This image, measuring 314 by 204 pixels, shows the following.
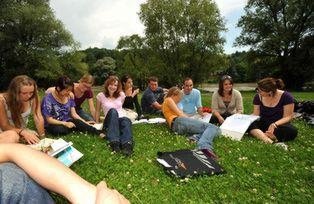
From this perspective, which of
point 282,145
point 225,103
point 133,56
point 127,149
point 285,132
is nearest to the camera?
point 127,149

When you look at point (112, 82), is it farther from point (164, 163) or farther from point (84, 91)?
point (164, 163)

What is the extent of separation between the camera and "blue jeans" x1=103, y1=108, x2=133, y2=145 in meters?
8.40

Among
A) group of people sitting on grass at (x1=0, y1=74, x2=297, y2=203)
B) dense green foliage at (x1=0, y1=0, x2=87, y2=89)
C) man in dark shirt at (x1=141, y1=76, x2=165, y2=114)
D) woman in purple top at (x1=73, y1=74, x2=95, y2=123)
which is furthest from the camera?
dense green foliage at (x1=0, y1=0, x2=87, y2=89)

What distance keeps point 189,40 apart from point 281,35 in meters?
11.7

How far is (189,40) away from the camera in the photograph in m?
51.8

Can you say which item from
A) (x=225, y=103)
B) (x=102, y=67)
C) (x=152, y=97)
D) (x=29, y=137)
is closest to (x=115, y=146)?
(x=29, y=137)

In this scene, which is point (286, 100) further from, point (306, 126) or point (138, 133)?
point (138, 133)

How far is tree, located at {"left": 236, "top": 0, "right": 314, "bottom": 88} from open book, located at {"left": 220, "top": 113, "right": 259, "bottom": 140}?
41877 millimetres

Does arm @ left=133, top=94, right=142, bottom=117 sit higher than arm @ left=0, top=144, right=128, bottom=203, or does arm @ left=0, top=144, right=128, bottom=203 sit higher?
arm @ left=0, top=144, right=128, bottom=203

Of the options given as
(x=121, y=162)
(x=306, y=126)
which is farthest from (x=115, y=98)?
(x=306, y=126)

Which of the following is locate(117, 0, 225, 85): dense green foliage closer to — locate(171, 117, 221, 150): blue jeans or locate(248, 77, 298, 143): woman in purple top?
locate(248, 77, 298, 143): woman in purple top

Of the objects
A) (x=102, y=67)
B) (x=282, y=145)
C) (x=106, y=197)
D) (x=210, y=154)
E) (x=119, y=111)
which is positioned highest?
(x=106, y=197)

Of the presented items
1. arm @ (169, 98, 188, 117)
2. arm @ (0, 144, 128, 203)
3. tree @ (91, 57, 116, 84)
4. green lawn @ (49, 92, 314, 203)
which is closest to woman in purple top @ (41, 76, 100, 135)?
green lawn @ (49, 92, 314, 203)

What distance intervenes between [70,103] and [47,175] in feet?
24.7
